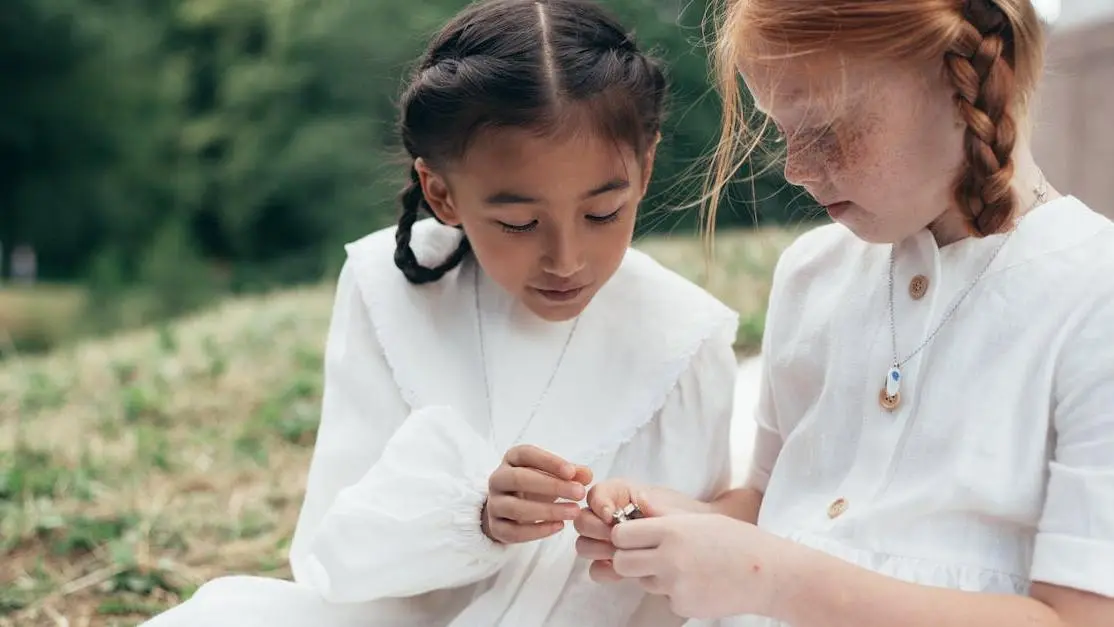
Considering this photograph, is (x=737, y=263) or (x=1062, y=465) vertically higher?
(x=1062, y=465)

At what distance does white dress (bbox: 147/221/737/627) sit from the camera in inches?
61.6

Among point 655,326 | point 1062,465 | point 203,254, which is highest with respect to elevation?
point 1062,465

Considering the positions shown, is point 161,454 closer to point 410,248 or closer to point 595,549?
point 410,248

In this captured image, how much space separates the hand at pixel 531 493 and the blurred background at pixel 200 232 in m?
0.38

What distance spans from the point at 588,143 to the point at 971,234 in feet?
1.59

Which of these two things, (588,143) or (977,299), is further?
(588,143)

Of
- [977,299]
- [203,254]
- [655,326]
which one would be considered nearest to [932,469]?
[977,299]

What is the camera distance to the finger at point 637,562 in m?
1.34

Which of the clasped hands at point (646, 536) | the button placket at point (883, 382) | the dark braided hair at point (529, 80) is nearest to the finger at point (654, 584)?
the clasped hands at point (646, 536)

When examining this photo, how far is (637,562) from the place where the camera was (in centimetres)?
136

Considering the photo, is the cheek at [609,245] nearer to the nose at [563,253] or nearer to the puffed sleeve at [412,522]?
the nose at [563,253]

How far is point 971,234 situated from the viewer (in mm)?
1364

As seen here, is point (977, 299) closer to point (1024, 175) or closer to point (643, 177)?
point (1024, 175)

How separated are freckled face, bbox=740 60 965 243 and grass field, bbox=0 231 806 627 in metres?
0.37
